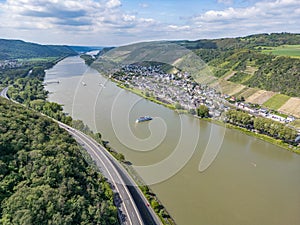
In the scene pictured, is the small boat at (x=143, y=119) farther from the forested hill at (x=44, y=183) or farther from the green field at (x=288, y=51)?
the green field at (x=288, y=51)

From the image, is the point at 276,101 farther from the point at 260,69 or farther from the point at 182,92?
the point at 182,92

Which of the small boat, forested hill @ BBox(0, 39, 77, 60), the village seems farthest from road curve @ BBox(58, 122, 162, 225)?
forested hill @ BBox(0, 39, 77, 60)

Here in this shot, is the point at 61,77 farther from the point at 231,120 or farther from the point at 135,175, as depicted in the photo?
the point at 135,175

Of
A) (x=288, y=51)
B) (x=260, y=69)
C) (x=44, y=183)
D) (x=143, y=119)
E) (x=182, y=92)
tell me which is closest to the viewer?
(x=44, y=183)

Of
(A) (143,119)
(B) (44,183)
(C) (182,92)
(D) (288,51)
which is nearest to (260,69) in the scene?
(D) (288,51)

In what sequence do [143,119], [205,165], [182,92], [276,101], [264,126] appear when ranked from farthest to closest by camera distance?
[182,92]
[276,101]
[143,119]
[264,126]
[205,165]

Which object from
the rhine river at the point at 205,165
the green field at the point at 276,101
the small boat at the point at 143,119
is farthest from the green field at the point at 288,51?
the small boat at the point at 143,119

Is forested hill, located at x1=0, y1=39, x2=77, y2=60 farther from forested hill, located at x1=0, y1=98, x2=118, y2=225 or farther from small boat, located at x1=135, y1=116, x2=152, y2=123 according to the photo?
forested hill, located at x1=0, y1=98, x2=118, y2=225
